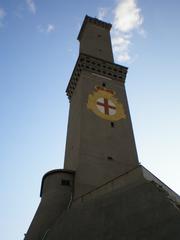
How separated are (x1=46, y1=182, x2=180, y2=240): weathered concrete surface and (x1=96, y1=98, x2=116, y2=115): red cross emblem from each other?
11363 millimetres

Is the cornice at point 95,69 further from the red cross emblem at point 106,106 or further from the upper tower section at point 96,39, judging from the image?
the red cross emblem at point 106,106

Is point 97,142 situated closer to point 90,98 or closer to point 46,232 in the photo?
point 90,98

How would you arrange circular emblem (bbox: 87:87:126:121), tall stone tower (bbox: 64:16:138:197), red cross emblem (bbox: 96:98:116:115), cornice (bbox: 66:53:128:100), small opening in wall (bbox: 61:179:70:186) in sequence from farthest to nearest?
1. cornice (bbox: 66:53:128:100)
2. red cross emblem (bbox: 96:98:116:115)
3. circular emblem (bbox: 87:87:126:121)
4. tall stone tower (bbox: 64:16:138:197)
5. small opening in wall (bbox: 61:179:70:186)

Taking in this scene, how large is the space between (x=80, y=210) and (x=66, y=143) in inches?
440

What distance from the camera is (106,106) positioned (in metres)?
26.1

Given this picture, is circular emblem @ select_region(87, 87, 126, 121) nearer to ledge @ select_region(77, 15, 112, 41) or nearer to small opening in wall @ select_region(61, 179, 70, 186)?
small opening in wall @ select_region(61, 179, 70, 186)

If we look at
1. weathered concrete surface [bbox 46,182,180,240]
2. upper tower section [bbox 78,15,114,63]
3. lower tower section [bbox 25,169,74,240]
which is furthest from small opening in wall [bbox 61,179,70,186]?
upper tower section [bbox 78,15,114,63]

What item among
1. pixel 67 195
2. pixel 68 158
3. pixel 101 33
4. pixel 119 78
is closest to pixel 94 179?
pixel 67 195

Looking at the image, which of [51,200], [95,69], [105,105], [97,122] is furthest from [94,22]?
[51,200]

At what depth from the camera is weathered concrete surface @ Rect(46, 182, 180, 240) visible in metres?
10.9

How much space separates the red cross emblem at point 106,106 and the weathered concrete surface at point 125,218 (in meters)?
11.4

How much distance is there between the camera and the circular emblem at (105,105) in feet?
83.2

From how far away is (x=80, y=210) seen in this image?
15117 mm

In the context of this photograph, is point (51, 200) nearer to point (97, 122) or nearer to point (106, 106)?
point (97, 122)
